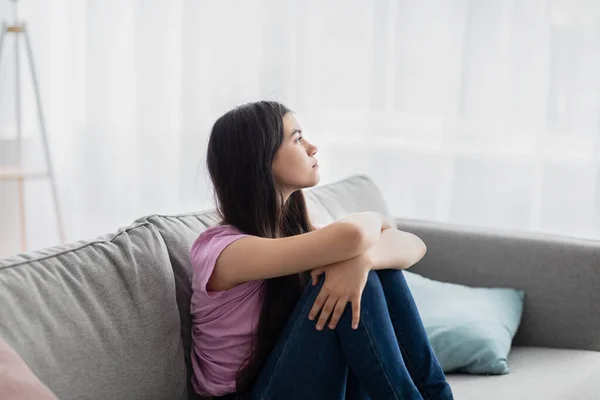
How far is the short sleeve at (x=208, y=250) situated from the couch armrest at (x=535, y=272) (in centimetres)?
94

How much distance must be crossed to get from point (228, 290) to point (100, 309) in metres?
0.28

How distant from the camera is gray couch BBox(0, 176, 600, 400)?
4.48 ft

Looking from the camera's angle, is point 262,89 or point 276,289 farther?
point 262,89

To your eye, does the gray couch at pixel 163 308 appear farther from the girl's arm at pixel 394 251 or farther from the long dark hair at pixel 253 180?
the girl's arm at pixel 394 251

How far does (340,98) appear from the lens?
10.7 ft

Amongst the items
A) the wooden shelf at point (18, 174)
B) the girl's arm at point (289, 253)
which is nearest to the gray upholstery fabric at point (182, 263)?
the girl's arm at point (289, 253)

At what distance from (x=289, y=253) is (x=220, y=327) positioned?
0.74 feet

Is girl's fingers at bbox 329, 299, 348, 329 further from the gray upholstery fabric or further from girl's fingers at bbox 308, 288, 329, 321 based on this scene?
the gray upholstery fabric

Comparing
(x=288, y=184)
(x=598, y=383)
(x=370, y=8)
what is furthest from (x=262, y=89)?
(x=598, y=383)

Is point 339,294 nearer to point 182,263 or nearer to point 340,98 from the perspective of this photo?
point 182,263

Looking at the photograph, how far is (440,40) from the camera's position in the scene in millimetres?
3004

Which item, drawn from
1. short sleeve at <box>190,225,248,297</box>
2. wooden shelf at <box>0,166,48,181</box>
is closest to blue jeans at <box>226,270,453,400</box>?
short sleeve at <box>190,225,248,297</box>

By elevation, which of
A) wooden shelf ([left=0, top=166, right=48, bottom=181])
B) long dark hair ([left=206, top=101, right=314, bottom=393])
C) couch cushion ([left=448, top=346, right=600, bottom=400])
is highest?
long dark hair ([left=206, top=101, right=314, bottom=393])

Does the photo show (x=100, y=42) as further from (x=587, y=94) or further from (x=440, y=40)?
(x=587, y=94)
